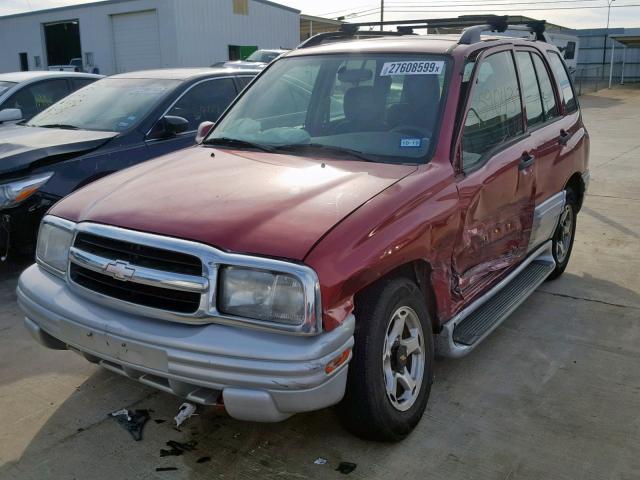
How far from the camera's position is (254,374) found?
245 cm

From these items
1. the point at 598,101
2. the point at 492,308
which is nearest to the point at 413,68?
the point at 492,308

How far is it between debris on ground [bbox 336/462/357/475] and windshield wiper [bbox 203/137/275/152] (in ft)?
5.80

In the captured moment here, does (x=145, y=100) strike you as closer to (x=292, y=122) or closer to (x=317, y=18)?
(x=292, y=122)

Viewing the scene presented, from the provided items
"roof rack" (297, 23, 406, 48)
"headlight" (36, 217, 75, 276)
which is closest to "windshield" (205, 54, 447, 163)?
"roof rack" (297, 23, 406, 48)

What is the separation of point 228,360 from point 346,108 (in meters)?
1.94

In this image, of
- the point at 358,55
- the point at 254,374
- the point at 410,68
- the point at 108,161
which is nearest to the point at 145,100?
the point at 108,161

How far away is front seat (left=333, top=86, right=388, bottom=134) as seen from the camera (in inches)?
144

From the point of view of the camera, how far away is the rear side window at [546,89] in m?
4.77

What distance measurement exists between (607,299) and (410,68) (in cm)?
251

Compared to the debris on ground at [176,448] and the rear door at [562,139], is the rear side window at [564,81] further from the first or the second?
the debris on ground at [176,448]

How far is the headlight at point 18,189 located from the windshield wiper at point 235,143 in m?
1.78

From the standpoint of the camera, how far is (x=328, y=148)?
3588 mm

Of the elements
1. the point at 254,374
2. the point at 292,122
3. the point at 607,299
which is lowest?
the point at 607,299

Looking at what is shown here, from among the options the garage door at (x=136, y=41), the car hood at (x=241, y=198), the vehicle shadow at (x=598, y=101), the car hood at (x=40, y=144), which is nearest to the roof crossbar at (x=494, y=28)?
the car hood at (x=241, y=198)
